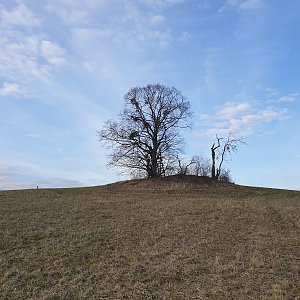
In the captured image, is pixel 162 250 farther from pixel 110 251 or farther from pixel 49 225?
pixel 49 225

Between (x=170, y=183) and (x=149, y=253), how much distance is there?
27644 mm

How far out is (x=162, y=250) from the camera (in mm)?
13938

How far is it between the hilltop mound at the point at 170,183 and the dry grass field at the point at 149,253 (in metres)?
15.3

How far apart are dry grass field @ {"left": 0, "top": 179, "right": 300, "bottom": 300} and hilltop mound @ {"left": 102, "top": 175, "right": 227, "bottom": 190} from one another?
15345mm

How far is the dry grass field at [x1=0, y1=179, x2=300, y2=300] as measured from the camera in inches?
389

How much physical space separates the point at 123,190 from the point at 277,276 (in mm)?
29509

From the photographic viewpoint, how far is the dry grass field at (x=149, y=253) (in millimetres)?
9875

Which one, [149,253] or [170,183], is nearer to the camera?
[149,253]

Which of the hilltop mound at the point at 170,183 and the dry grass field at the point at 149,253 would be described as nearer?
the dry grass field at the point at 149,253

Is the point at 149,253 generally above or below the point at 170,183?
below

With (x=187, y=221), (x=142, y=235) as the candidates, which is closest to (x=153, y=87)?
(x=187, y=221)

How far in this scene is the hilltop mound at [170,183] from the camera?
131 feet

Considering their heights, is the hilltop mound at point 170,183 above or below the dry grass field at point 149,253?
above

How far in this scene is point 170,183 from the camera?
41.0 meters
